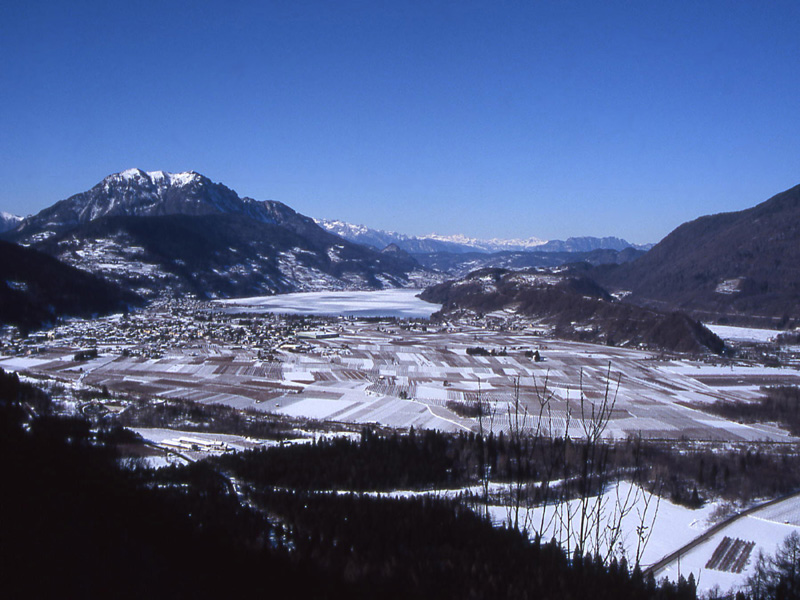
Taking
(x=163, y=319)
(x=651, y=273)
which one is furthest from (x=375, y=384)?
(x=651, y=273)

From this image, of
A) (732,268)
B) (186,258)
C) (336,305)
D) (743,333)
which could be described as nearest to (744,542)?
(743,333)

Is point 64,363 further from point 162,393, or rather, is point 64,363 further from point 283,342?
point 283,342

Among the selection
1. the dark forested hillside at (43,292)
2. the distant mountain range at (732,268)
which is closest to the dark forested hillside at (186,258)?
the dark forested hillside at (43,292)

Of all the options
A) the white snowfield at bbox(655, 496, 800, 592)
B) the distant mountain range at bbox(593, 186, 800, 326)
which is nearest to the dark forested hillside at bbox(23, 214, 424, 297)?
the distant mountain range at bbox(593, 186, 800, 326)

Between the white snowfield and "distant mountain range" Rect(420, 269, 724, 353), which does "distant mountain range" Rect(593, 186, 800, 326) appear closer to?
"distant mountain range" Rect(420, 269, 724, 353)

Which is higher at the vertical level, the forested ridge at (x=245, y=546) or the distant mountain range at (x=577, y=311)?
the distant mountain range at (x=577, y=311)

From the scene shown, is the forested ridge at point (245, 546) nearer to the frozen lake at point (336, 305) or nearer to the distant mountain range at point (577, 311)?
the distant mountain range at point (577, 311)

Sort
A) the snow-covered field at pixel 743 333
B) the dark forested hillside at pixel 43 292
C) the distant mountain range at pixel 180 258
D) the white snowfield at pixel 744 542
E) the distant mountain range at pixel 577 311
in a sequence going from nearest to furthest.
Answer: the white snowfield at pixel 744 542
the distant mountain range at pixel 577 311
the dark forested hillside at pixel 43 292
the snow-covered field at pixel 743 333
the distant mountain range at pixel 180 258
